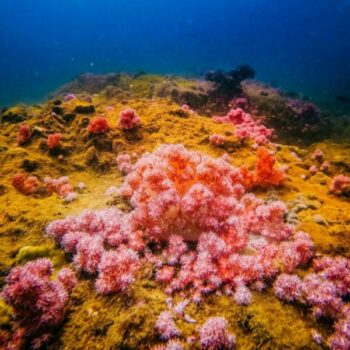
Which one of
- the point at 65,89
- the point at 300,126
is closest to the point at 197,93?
the point at 300,126

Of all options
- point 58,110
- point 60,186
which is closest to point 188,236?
point 60,186

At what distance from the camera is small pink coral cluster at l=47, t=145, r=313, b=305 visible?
10.3 feet

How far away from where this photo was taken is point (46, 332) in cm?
268

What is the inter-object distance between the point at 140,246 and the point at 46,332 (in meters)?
1.41

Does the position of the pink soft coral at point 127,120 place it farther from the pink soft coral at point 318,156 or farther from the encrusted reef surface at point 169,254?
the pink soft coral at point 318,156

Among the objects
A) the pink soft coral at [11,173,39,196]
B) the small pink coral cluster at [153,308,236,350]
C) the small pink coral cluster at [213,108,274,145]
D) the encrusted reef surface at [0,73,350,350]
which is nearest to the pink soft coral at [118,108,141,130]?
the encrusted reef surface at [0,73,350,350]

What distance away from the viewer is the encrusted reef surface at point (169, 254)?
8.72ft

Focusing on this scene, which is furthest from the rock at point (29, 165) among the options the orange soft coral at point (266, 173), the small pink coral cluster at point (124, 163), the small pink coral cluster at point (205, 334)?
the orange soft coral at point (266, 173)

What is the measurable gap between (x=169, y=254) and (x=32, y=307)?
1.65 meters

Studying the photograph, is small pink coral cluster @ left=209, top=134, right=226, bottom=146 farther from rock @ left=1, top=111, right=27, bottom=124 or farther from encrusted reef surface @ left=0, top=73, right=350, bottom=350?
rock @ left=1, top=111, right=27, bottom=124

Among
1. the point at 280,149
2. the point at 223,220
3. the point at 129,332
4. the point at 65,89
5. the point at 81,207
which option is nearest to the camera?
the point at 129,332

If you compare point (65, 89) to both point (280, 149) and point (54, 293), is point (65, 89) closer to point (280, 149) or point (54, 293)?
point (280, 149)

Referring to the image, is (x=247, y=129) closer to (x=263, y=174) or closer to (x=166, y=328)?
(x=263, y=174)

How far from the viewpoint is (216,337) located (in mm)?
2537
